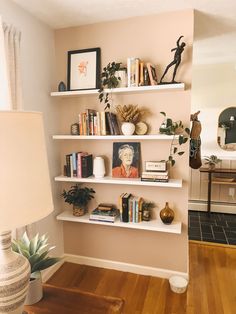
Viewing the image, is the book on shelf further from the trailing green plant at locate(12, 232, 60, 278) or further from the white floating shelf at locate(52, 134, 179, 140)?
the trailing green plant at locate(12, 232, 60, 278)

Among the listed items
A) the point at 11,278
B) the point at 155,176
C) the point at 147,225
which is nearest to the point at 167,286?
the point at 147,225

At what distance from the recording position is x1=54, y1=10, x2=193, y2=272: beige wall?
2094 millimetres

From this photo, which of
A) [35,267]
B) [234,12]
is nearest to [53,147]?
[35,267]

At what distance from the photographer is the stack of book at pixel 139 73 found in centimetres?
204

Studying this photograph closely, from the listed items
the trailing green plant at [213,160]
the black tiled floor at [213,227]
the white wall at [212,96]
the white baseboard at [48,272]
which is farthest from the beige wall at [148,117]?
the white wall at [212,96]

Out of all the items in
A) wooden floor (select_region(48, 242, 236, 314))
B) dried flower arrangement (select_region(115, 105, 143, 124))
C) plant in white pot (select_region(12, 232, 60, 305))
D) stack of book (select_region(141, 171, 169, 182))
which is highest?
dried flower arrangement (select_region(115, 105, 143, 124))

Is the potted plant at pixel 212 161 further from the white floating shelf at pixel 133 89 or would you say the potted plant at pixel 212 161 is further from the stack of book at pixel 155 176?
the white floating shelf at pixel 133 89

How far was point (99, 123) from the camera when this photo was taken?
2.21 m

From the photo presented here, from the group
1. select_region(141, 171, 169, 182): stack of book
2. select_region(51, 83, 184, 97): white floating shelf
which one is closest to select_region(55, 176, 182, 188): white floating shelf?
select_region(141, 171, 169, 182): stack of book

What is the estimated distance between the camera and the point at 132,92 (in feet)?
7.02

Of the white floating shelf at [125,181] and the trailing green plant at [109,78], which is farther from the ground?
the trailing green plant at [109,78]

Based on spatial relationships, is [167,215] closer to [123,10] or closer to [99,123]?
[99,123]

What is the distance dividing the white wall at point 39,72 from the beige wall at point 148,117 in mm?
117

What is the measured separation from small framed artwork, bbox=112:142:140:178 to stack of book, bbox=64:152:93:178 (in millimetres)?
240
